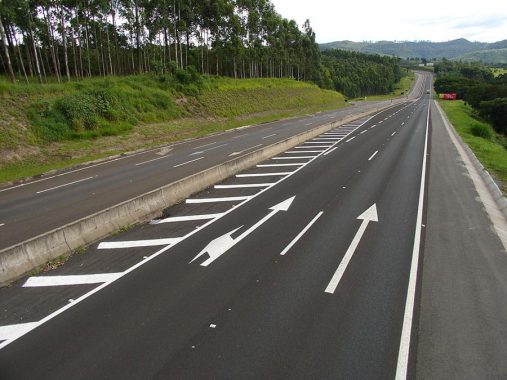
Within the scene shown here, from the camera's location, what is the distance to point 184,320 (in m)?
7.36

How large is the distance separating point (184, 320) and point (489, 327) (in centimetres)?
596

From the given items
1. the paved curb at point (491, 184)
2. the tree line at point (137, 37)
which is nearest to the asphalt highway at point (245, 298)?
the paved curb at point (491, 184)

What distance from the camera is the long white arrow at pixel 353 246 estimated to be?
8770mm

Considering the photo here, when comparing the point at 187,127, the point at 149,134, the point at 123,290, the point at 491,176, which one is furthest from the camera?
the point at 187,127

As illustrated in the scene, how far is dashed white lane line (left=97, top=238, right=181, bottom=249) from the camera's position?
1095 cm

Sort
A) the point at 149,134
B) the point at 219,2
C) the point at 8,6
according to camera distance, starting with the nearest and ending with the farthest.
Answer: the point at 8,6 < the point at 149,134 < the point at 219,2

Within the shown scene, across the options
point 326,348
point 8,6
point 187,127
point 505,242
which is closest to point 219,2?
point 187,127

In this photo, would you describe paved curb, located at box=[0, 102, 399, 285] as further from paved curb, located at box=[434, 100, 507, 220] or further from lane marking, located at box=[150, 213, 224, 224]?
paved curb, located at box=[434, 100, 507, 220]

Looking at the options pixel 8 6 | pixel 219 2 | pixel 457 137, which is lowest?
pixel 457 137

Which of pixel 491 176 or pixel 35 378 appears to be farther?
pixel 491 176

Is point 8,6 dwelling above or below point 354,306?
above

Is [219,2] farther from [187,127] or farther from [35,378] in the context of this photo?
[35,378]

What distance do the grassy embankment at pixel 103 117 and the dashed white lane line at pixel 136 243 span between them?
12892mm

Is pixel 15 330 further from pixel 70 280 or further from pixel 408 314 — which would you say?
pixel 408 314
